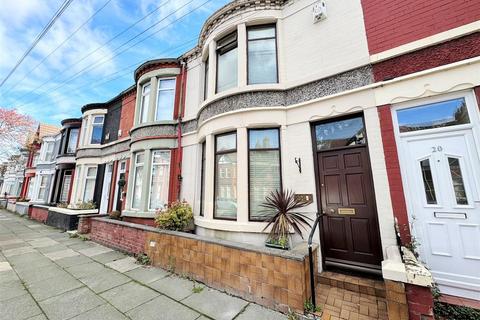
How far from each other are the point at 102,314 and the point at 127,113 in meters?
9.42

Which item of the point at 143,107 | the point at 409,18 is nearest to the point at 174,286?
the point at 409,18

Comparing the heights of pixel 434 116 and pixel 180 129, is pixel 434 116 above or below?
below

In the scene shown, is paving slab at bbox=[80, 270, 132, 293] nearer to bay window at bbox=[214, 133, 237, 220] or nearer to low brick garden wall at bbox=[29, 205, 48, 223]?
bay window at bbox=[214, 133, 237, 220]

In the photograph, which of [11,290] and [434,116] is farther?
[11,290]

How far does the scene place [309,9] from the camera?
193 inches

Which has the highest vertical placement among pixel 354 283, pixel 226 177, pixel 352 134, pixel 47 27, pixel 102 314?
pixel 47 27

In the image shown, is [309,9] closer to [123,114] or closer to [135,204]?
[135,204]

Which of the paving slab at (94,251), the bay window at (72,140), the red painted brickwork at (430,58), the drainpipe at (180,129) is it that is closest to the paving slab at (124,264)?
the paving slab at (94,251)

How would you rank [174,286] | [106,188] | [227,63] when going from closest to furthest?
[174,286] < [227,63] < [106,188]

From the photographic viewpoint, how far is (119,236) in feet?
20.2

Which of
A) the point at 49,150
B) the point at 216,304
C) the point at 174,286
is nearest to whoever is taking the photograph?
the point at 216,304

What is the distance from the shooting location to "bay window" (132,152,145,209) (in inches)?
301

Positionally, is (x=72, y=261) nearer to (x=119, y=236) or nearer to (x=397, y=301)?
(x=119, y=236)

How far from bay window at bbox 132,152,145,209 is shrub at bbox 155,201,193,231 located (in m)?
2.60
